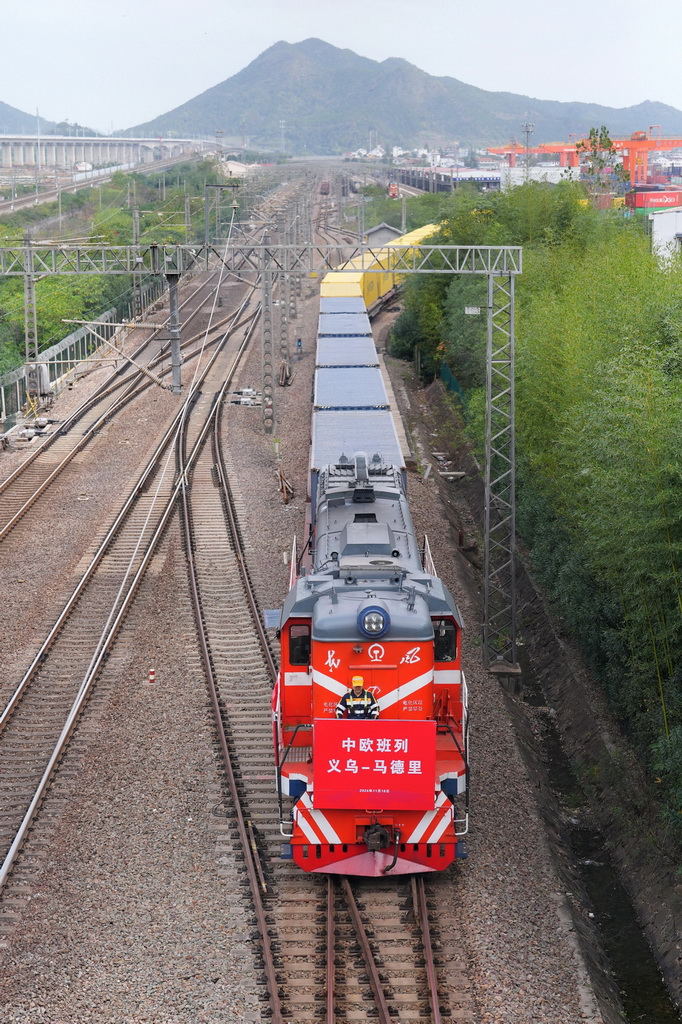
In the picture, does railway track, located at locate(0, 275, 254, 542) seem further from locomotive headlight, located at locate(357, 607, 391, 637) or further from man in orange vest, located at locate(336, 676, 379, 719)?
locomotive headlight, located at locate(357, 607, 391, 637)

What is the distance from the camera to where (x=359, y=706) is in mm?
11148

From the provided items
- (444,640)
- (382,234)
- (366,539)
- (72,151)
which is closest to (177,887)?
(444,640)

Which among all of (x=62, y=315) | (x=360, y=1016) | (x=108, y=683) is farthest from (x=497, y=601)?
(x=62, y=315)

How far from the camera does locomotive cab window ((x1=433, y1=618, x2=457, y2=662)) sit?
38.4ft

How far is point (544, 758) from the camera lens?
1702 cm

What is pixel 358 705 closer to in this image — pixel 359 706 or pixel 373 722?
pixel 359 706

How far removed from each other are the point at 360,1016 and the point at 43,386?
3484cm

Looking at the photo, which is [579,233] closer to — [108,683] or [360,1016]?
[108,683]

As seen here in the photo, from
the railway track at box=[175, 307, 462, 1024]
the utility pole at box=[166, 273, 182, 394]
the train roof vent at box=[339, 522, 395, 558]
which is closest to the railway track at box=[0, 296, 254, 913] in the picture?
the railway track at box=[175, 307, 462, 1024]

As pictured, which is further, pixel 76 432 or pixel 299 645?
pixel 76 432

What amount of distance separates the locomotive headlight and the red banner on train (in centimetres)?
97

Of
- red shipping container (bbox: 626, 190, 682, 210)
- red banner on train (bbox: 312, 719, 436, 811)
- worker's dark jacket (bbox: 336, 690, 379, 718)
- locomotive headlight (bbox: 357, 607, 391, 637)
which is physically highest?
red shipping container (bbox: 626, 190, 682, 210)

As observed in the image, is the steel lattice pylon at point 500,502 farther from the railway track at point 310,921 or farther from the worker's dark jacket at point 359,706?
the worker's dark jacket at point 359,706

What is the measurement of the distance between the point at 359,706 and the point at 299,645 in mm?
1085
